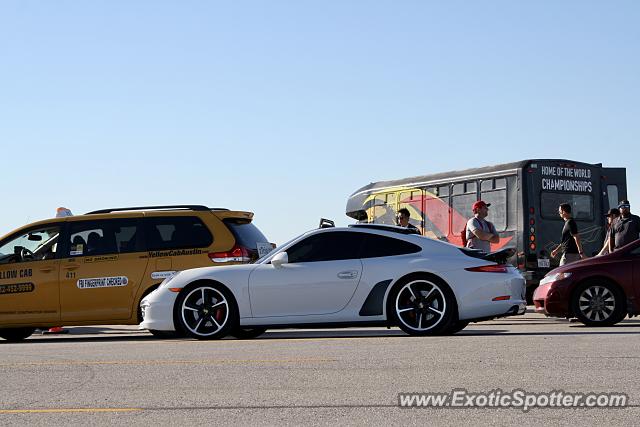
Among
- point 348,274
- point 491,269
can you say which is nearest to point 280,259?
point 348,274

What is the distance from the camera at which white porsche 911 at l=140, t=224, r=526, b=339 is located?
1388 centimetres

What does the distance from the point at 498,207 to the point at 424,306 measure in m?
12.0

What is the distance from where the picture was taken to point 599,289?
655 inches

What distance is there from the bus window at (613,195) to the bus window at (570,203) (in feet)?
1.67

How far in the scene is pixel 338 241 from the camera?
14547 millimetres

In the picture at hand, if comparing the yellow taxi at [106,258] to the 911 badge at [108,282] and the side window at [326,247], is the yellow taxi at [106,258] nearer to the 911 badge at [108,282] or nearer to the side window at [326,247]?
the 911 badge at [108,282]

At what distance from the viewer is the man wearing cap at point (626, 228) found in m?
19.2

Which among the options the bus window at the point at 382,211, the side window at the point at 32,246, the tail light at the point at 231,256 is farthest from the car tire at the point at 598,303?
the bus window at the point at 382,211

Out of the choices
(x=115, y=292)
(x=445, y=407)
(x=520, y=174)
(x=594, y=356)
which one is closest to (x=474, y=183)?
(x=520, y=174)

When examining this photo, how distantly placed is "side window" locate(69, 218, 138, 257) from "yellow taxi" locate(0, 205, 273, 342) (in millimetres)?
13

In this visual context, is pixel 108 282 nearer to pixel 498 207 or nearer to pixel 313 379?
pixel 313 379

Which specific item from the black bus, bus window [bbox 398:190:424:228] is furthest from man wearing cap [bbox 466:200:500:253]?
bus window [bbox 398:190:424:228]

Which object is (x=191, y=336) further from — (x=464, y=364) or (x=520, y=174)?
(x=520, y=174)

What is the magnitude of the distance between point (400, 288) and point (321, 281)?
0.95 metres
